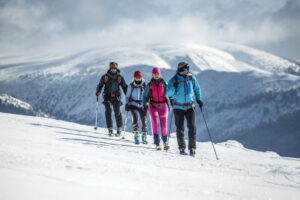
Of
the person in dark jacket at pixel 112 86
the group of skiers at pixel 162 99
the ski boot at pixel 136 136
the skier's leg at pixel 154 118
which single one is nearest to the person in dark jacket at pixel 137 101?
the group of skiers at pixel 162 99

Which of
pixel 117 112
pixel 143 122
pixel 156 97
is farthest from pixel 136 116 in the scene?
pixel 156 97

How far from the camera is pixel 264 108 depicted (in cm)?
14438

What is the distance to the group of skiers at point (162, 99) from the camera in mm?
9891

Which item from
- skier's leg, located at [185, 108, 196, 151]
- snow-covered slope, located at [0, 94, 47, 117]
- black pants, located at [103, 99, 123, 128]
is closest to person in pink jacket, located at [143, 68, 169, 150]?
skier's leg, located at [185, 108, 196, 151]

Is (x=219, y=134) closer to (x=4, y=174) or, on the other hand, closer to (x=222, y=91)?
(x=222, y=91)

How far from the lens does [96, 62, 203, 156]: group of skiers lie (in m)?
9.89

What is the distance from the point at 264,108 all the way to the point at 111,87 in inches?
5592

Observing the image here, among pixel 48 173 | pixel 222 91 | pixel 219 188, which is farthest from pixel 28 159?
pixel 222 91

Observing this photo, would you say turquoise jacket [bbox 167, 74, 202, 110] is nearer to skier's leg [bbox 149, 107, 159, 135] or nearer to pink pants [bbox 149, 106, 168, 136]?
pink pants [bbox 149, 106, 168, 136]

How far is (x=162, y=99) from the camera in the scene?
417 inches

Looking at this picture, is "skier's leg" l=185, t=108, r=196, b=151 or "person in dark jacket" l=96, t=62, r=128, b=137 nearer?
"skier's leg" l=185, t=108, r=196, b=151

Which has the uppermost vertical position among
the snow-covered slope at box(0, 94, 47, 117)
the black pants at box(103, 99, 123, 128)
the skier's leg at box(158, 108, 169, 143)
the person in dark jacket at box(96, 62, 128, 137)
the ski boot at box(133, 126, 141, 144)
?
the snow-covered slope at box(0, 94, 47, 117)

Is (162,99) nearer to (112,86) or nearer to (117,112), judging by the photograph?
(112,86)

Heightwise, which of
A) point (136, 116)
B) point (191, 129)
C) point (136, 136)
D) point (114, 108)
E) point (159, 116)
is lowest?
point (136, 136)
